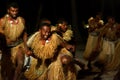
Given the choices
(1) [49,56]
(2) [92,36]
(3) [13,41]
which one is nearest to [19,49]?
(3) [13,41]

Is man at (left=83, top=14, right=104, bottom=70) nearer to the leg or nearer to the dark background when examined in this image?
the leg

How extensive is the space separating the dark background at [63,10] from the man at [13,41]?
1053 centimetres

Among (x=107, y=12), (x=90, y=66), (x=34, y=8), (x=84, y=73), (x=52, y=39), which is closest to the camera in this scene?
(x=52, y=39)

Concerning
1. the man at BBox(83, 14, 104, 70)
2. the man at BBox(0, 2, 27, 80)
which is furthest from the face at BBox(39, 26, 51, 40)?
the man at BBox(83, 14, 104, 70)

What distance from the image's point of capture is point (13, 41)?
7.86 meters

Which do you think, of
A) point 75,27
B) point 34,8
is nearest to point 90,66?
point 75,27

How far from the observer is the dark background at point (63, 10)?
1967cm

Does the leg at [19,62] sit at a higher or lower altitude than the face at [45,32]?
lower

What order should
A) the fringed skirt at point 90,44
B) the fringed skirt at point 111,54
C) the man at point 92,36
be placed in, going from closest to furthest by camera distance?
the fringed skirt at point 111,54 < the man at point 92,36 < the fringed skirt at point 90,44

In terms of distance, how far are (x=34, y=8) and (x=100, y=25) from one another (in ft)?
32.3

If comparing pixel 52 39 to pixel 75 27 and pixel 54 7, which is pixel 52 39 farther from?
pixel 54 7

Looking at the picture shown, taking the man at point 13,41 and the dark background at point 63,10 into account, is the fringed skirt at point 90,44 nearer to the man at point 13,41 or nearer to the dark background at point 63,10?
the man at point 13,41

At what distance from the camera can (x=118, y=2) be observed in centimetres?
2412

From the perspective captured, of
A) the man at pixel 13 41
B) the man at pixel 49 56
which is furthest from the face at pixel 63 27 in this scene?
the man at pixel 49 56
